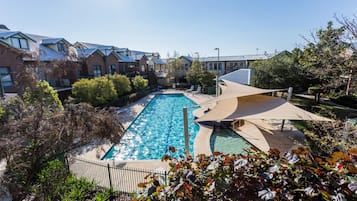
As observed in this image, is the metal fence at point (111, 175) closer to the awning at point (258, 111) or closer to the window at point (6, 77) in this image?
the awning at point (258, 111)

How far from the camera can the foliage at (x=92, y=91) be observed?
18641mm

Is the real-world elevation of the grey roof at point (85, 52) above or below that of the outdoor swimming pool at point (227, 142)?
above

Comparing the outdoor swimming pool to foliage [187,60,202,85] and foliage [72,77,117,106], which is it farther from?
foliage [187,60,202,85]

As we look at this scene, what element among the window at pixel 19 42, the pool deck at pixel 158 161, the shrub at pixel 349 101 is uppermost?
the window at pixel 19 42

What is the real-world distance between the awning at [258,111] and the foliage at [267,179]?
720 cm

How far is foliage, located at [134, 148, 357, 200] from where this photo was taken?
1727mm

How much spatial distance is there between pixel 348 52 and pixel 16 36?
26.6m

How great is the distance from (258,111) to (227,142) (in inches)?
147

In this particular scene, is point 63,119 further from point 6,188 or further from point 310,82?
point 310,82

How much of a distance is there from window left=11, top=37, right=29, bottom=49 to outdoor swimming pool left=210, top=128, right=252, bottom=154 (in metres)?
20.9

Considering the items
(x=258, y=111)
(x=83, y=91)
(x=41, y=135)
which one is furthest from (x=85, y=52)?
(x=258, y=111)

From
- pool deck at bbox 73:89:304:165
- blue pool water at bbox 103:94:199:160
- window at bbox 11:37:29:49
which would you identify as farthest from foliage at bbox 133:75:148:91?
window at bbox 11:37:29:49

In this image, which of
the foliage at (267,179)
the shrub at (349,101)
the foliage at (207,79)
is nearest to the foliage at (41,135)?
the foliage at (267,179)

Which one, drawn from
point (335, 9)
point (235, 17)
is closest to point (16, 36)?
point (235, 17)
